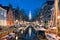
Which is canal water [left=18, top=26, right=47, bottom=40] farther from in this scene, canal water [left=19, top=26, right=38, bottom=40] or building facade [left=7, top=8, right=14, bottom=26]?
building facade [left=7, top=8, right=14, bottom=26]

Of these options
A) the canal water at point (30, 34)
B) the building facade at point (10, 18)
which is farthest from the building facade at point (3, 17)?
the canal water at point (30, 34)

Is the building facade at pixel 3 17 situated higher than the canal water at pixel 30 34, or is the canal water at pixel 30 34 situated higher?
the building facade at pixel 3 17

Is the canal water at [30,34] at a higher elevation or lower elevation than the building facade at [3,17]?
lower

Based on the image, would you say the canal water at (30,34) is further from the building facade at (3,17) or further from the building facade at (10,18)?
the building facade at (3,17)

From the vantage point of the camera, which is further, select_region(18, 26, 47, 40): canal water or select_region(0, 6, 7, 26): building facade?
select_region(18, 26, 47, 40): canal water

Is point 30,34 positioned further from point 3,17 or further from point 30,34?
point 3,17

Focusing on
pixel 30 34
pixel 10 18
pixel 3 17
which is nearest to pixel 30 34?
pixel 30 34

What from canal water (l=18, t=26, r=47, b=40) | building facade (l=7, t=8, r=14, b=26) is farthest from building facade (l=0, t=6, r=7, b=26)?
canal water (l=18, t=26, r=47, b=40)

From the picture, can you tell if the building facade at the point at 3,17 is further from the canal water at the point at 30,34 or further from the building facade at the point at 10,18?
the canal water at the point at 30,34

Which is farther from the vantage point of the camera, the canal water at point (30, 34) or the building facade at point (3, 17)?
the canal water at point (30, 34)

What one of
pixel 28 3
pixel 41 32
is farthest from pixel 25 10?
pixel 41 32

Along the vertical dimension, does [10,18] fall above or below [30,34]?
above

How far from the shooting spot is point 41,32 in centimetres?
377

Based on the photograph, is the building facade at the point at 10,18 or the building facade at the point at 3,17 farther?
the building facade at the point at 10,18
